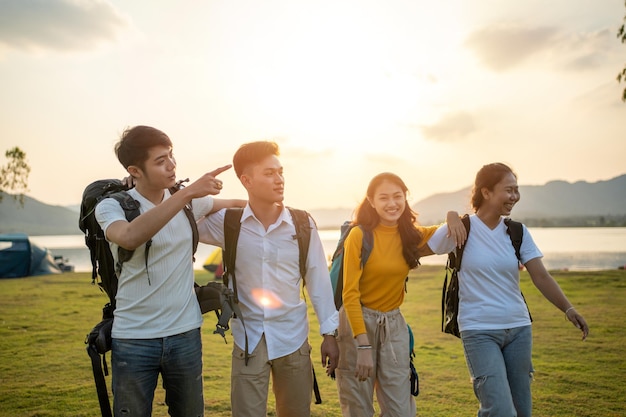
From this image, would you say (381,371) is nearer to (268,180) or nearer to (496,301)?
(496,301)

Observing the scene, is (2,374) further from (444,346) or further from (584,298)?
(584,298)

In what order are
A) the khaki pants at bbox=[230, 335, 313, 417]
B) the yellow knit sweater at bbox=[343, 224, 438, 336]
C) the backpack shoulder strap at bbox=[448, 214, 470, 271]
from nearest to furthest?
1. the khaki pants at bbox=[230, 335, 313, 417]
2. the yellow knit sweater at bbox=[343, 224, 438, 336]
3. the backpack shoulder strap at bbox=[448, 214, 470, 271]

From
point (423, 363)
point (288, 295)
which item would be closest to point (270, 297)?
point (288, 295)

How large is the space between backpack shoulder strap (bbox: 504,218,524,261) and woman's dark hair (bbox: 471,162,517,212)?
341 millimetres

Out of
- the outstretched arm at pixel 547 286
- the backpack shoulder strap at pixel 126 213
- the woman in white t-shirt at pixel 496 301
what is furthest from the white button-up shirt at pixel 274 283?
the outstretched arm at pixel 547 286

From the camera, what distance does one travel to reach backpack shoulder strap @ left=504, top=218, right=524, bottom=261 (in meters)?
4.71

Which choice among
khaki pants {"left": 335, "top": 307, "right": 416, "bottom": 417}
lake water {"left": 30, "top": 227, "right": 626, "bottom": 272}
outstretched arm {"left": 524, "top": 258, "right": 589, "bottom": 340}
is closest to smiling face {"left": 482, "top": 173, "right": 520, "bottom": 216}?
outstretched arm {"left": 524, "top": 258, "right": 589, "bottom": 340}

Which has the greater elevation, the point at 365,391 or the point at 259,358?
the point at 259,358

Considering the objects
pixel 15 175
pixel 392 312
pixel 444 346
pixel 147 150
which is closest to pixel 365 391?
pixel 392 312

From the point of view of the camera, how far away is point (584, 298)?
52.7ft

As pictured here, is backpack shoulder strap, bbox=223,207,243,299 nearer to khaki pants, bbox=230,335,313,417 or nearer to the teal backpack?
khaki pants, bbox=230,335,313,417

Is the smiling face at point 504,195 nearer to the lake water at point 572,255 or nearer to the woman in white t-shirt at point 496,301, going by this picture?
the woman in white t-shirt at point 496,301

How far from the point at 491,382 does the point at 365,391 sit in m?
1.03

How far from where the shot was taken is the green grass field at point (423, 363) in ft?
22.7
